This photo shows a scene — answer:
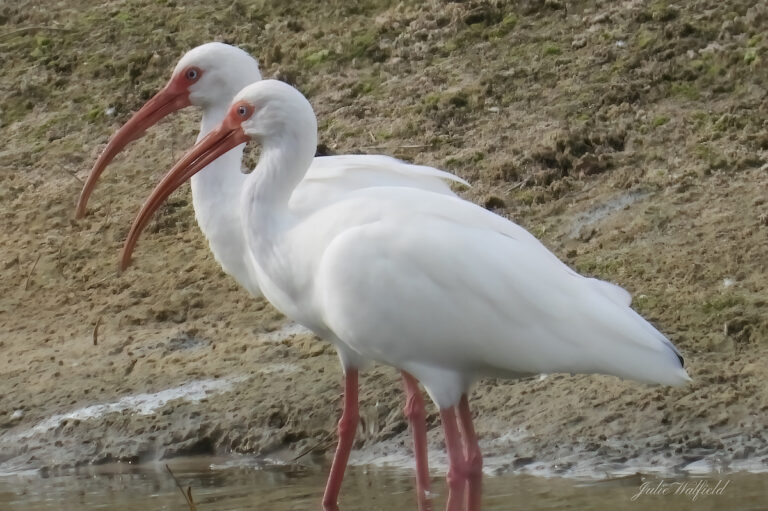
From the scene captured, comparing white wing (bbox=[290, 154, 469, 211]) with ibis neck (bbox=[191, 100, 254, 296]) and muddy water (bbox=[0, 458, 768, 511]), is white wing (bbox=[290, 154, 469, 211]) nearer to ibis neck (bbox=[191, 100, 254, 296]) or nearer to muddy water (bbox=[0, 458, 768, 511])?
ibis neck (bbox=[191, 100, 254, 296])

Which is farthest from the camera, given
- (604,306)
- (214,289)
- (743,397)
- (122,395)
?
(214,289)

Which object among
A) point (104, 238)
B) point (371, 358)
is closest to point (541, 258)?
point (371, 358)

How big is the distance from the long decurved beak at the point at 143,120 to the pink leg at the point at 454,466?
2.61m

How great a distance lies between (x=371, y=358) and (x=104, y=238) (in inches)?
160

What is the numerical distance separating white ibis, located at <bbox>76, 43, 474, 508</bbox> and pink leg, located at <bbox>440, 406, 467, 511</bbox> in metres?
0.29

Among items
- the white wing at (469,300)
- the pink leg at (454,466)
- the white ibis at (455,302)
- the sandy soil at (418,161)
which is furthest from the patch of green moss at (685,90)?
the pink leg at (454,466)

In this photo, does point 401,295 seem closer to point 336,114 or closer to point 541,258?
point 541,258

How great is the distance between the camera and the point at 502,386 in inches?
315

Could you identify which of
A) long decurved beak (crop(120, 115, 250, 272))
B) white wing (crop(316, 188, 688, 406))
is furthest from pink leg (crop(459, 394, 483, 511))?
long decurved beak (crop(120, 115, 250, 272))

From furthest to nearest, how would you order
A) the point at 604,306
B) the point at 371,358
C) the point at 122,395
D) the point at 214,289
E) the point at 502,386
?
the point at 214,289 < the point at 122,395 < the point at 502,386 < the point at 371,358 < the point at 604,306

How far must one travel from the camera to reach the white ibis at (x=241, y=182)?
23.7ft

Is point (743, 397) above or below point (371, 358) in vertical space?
below

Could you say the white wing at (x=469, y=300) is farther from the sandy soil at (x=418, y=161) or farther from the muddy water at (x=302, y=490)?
the sandy soil at (x=418, y=161)

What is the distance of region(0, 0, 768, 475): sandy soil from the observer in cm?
771
